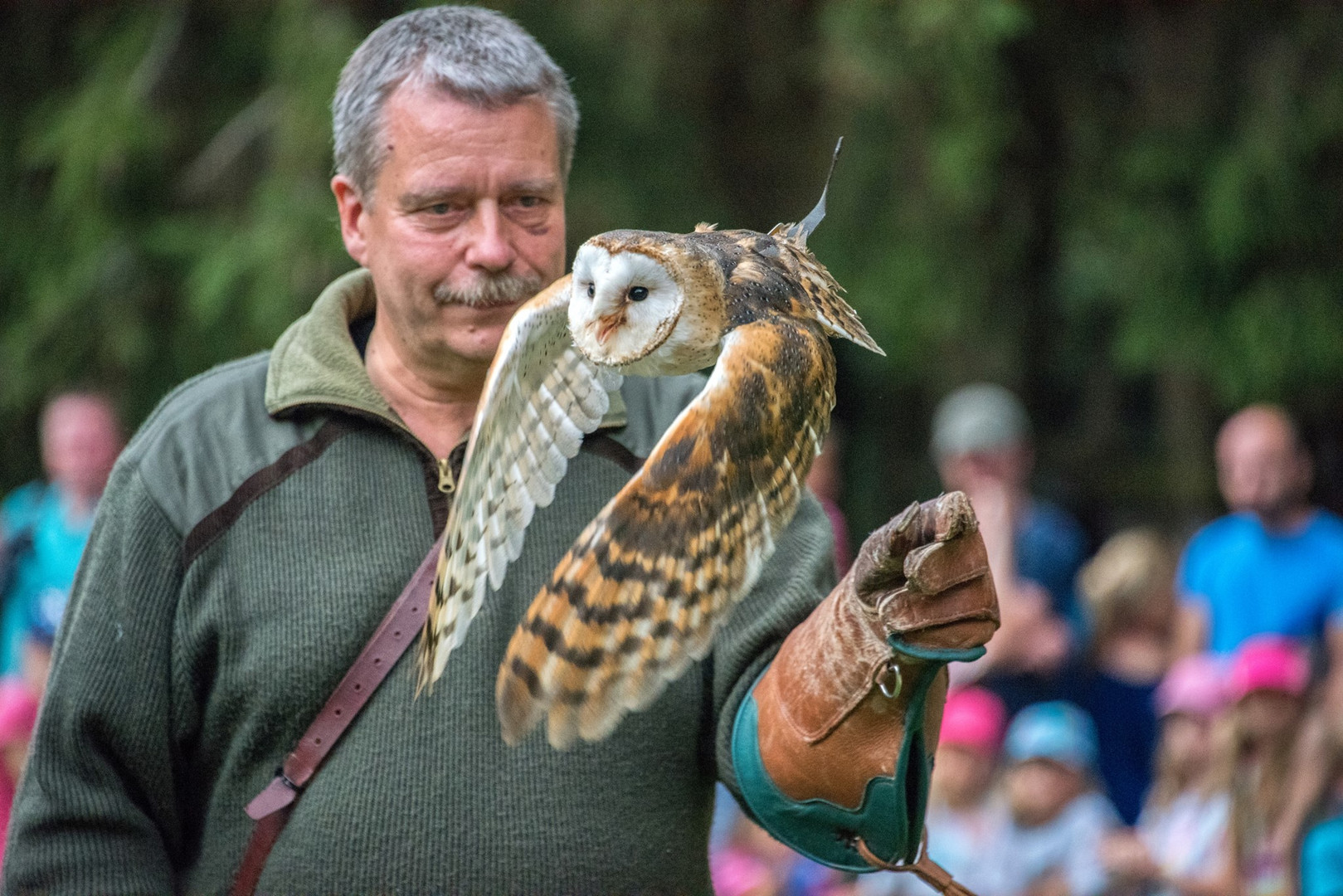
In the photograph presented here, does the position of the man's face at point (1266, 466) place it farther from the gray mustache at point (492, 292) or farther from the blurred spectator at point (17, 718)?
the blurred spectator at point (17, 718)

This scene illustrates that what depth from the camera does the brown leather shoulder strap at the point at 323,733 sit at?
1.97 meters

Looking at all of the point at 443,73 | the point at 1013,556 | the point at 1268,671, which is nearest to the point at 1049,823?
the point at 1268,671

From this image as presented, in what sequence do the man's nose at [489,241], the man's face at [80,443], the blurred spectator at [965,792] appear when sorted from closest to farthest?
the man's nose at [489,241]
the blurred spectator at [965,792]
the man's face at [80,443]

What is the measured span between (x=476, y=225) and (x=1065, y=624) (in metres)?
2.72

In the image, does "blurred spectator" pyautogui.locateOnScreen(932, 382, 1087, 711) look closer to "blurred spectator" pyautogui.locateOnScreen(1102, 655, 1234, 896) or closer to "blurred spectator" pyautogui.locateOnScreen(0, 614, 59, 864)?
"blurred spectator" pyautogui.locateOnScreen(1102, 655, 1234, 896)

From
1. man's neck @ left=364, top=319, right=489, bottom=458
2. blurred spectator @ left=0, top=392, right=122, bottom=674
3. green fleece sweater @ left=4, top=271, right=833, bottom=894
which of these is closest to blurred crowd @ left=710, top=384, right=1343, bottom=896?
green fleece sweater @ left=4, top=271, right=833, bottom=894

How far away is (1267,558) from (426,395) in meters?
3.07

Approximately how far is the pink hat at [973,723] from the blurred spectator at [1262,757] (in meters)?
0.58

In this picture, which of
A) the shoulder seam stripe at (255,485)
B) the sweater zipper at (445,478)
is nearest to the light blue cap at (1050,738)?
the sweater zipper at (445,478)

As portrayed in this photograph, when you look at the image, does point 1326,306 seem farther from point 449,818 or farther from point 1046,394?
point 449,818

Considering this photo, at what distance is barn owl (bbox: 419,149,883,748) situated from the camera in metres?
1.67

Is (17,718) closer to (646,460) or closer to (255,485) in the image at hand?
(255,485)

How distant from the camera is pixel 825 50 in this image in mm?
5816

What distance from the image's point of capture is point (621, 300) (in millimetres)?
1867
